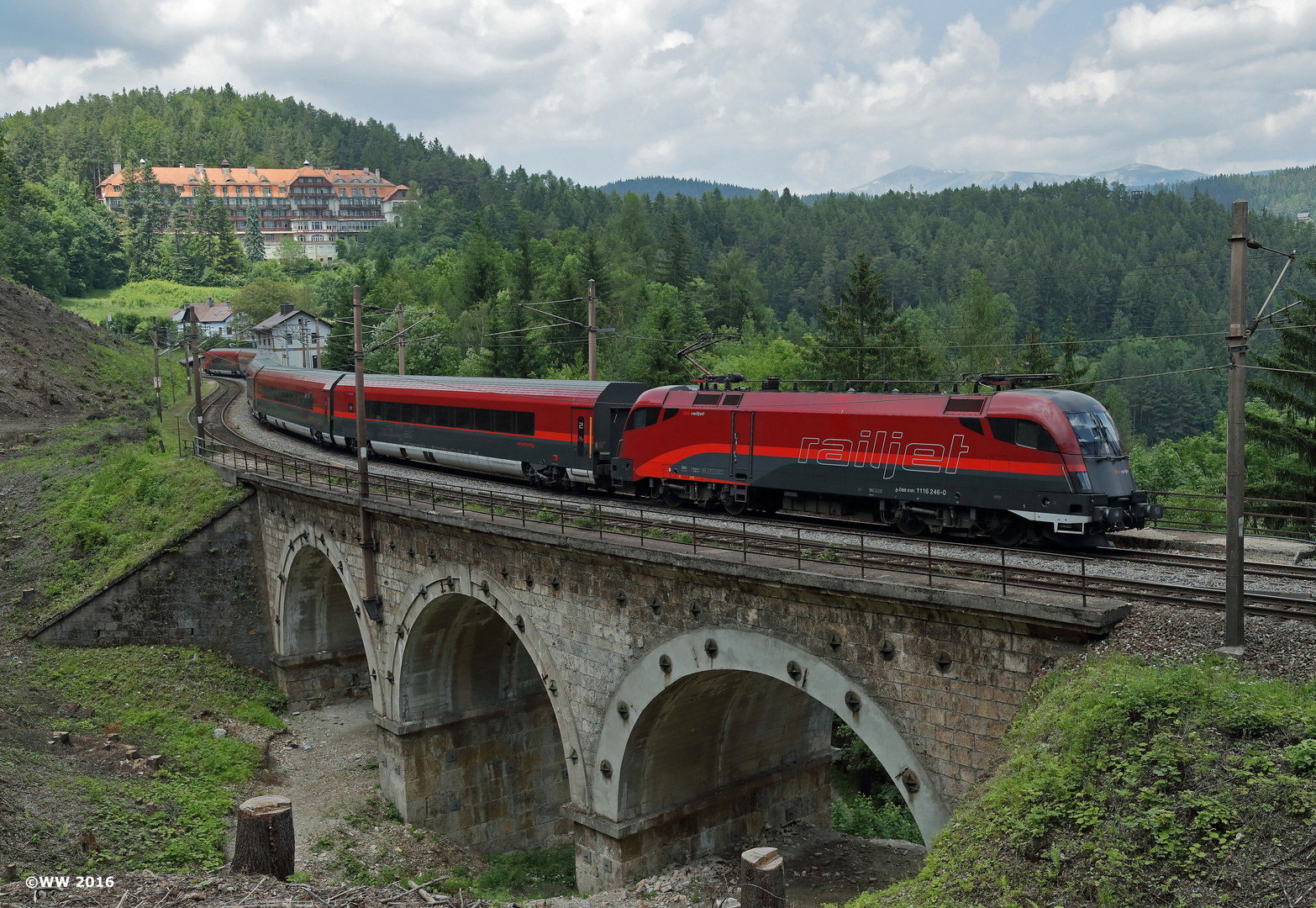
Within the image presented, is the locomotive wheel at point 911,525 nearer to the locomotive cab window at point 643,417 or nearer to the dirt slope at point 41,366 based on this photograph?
the locomotive cab window at point 643,417

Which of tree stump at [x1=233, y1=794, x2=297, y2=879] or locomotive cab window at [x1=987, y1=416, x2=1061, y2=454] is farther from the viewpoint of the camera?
locomotive cab window at [x1=987, y1=416, x2=1061, y2=454]

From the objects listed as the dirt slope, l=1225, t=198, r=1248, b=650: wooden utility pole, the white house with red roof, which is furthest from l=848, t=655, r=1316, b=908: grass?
the white house with red roof

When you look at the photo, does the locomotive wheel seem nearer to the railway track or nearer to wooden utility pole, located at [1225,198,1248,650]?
the railway track

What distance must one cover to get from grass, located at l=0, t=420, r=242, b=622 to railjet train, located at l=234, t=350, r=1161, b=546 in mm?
9669

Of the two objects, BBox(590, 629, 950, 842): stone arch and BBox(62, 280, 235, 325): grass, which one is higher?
BBox(62, 280, 235, 325): grass

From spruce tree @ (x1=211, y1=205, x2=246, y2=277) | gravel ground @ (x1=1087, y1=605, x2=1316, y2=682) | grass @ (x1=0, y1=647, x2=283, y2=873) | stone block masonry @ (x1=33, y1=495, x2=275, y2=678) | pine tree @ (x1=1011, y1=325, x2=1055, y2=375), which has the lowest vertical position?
grass @ (x1=0, y1=647, x2=283, y2=873)

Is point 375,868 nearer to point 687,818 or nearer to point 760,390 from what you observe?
point 687,818

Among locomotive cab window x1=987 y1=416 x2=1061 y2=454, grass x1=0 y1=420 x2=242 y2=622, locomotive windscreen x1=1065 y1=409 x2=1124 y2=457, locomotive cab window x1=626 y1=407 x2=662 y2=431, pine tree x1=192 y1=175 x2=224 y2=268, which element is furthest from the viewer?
pine tree x1=192 y1=175 x2=224 y2=268

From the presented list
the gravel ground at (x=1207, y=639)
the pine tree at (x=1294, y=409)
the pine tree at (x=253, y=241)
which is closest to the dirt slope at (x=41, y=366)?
the gravel ground at (x=1207, y=639)

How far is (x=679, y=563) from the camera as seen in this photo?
646 inches

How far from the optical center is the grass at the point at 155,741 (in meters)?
19.5

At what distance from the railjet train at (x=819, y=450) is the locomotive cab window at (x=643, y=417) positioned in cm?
3

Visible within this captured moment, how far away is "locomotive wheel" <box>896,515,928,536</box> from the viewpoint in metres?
19.5

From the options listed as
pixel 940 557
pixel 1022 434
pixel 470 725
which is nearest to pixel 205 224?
pixel 470 725
